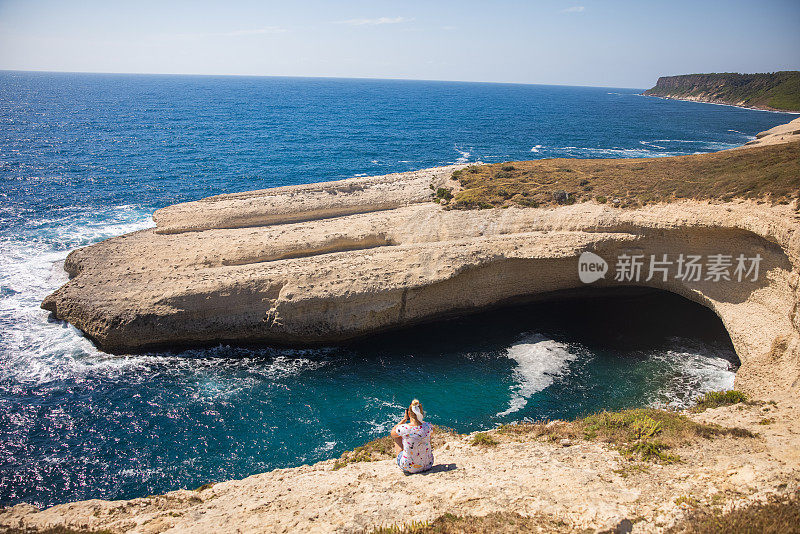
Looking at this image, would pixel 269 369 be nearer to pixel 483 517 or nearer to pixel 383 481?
pixel 383 481

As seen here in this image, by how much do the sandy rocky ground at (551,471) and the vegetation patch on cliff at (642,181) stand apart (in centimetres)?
202

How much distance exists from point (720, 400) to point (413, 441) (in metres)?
15.2

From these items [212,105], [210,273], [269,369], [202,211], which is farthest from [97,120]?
[269,369]

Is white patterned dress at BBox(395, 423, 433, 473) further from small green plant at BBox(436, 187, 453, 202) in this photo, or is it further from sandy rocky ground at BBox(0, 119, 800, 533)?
small green plant at BBox(436, 187, 453, 202)

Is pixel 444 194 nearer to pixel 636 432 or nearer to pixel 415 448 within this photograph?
pixel 636 432

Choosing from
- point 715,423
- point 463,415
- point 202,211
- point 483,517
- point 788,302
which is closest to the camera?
point 483,517

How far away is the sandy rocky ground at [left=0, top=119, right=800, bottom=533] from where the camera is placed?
1169 centimetres

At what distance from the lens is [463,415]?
21.3m

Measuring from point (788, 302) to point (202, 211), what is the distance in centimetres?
3903

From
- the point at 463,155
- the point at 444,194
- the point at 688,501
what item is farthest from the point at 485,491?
the point at 463,155

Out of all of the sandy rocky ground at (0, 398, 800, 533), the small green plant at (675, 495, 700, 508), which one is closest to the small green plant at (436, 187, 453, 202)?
the sandy rocky ground at (0, 398, 800, 533)

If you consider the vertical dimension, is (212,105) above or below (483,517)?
above

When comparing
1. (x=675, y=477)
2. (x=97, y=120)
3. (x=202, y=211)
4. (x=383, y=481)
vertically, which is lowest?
(x=383, y=481)

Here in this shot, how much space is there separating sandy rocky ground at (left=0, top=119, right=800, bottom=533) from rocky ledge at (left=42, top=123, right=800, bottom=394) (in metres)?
0.14
